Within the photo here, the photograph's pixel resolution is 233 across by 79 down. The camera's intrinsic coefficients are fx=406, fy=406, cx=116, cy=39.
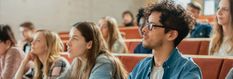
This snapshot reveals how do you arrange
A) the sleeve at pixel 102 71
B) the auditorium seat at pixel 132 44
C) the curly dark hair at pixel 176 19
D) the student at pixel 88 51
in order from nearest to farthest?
1. the curly dark hair at pixel 176 19
2. the sleeve at pixel 102 71
3. the student at pixel 88 51
4. the auditorium seat at pixel 132 44

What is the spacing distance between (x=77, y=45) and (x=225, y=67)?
86cm

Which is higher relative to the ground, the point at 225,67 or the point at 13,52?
the point at 225,67

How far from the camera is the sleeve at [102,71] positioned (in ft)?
7.37

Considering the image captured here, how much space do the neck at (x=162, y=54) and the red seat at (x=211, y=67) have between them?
0.52m

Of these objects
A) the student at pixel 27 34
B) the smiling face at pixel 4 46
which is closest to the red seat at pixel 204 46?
the smiling face at pixel 4 46

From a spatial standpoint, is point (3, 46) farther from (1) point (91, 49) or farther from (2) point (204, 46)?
(2) point (204, 46)

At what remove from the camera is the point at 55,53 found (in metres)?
2.90

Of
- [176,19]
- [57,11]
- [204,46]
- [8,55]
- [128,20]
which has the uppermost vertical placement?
[176,19]

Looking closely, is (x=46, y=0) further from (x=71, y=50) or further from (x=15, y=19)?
(x=71, y=50)

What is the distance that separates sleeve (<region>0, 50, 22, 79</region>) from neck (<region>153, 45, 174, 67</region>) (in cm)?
191

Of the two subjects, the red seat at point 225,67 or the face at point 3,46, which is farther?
the face at point 3,46

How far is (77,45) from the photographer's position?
94.9 inches

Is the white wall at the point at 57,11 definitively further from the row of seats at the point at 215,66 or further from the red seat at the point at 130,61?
the row of seats at the point at 215,66

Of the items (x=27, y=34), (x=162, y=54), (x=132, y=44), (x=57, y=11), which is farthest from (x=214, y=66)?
(x=57, y=11)
